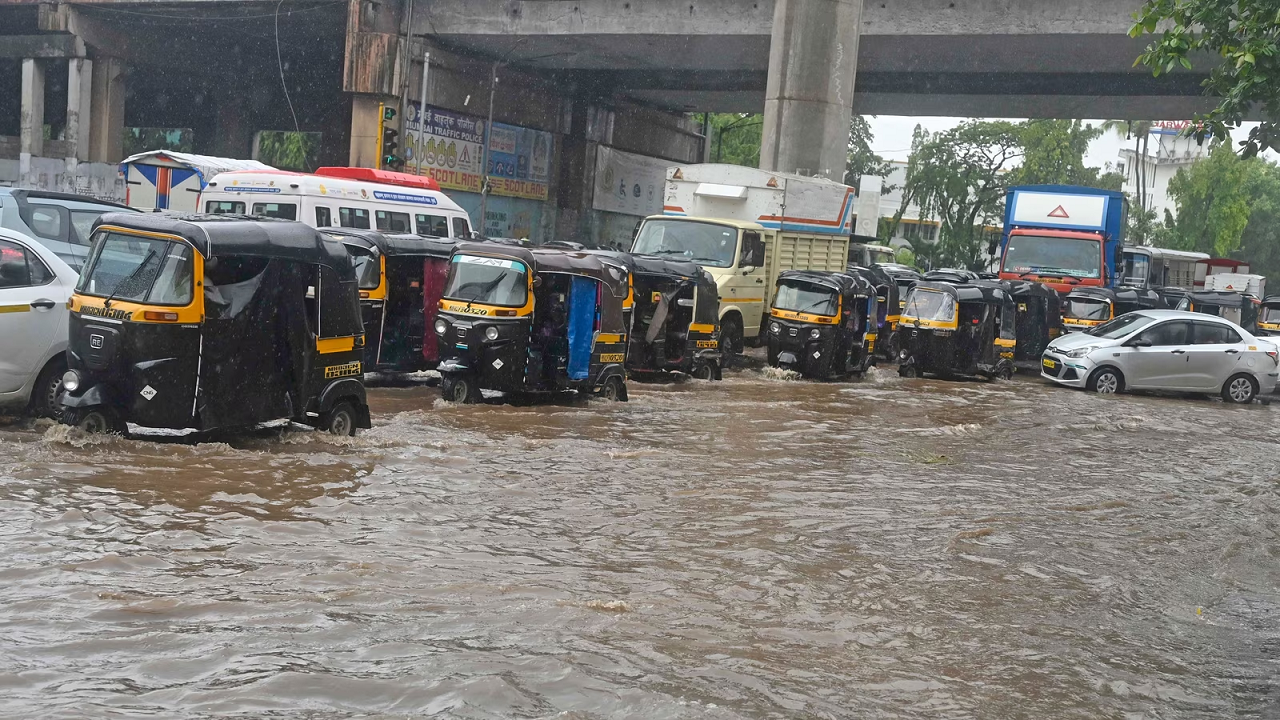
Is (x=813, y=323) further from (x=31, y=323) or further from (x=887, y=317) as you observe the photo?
(x=31, y=323)

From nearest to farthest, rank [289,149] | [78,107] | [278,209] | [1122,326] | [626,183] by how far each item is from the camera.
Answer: [278,209]
[1122,326]
[78,107]
[626,183]
[289,149]

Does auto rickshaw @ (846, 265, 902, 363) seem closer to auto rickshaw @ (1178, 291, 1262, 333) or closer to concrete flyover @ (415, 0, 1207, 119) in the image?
concrete flyover @ (415, 0, 1207, 119)

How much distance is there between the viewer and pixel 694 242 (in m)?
22.1

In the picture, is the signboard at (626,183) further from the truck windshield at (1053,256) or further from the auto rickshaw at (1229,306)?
the auto rickshaw at (1229,306)

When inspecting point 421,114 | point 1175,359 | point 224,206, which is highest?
point 421,114

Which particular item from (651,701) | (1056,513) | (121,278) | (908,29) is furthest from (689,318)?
(908,29)

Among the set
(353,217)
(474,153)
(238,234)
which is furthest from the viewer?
(474,153)

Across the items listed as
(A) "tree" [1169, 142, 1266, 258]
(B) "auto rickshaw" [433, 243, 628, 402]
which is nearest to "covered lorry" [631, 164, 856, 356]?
(B) "auto rickshaw" [433, 243, 628, 402]

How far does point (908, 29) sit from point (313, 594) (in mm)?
26219

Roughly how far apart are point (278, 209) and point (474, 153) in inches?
820

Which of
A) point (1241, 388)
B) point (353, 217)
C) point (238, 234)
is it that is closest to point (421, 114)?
point (353, 217)

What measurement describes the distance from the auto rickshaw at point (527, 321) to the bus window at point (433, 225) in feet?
18.0

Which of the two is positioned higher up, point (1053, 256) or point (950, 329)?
point (1053, 256)

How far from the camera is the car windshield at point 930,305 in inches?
909
